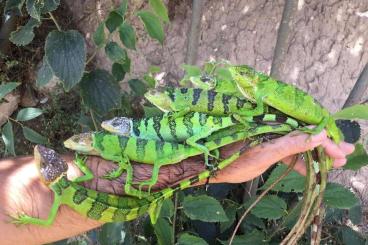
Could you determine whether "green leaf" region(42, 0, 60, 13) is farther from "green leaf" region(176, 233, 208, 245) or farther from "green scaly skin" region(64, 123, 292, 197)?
"green leaf" region(176, 233, 208, 245)

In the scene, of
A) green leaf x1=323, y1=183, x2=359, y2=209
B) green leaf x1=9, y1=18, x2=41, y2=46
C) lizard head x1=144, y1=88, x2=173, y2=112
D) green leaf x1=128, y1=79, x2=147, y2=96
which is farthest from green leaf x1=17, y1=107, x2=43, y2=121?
green leaf x1=323, y1=183, x2=359, y2=209

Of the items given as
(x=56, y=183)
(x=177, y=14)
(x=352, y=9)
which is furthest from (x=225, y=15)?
(x=56, y=183)

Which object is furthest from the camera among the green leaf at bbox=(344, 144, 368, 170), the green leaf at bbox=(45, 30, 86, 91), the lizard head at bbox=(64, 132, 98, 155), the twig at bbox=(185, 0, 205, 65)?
the twig at bbox=(185, 0, 205, 65)

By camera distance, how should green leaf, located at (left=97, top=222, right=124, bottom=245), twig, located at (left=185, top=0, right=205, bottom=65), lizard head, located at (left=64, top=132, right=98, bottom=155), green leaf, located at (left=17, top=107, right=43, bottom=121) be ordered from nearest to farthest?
lizard head, located at (left=64, top=132, right=98, bottom=155), green leaf, located at (left=97, top=222, right=124, bottom=245), green leaf, located at (left=17, top=107, right=43, bottom=121), twig, located at (left=185, top=0, right=205, bottom=65)

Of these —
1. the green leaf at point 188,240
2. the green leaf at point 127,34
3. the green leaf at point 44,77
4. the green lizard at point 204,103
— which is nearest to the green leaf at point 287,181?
the green leaf at point 188,240

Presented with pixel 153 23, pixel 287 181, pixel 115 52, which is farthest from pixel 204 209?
pixel 153 23

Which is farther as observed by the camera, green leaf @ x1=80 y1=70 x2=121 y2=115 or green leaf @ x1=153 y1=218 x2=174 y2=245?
green leaf @ x1=80 y1=70 x2=121 y2=115

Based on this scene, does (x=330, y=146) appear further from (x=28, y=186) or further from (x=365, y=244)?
(x=28, y=186)
